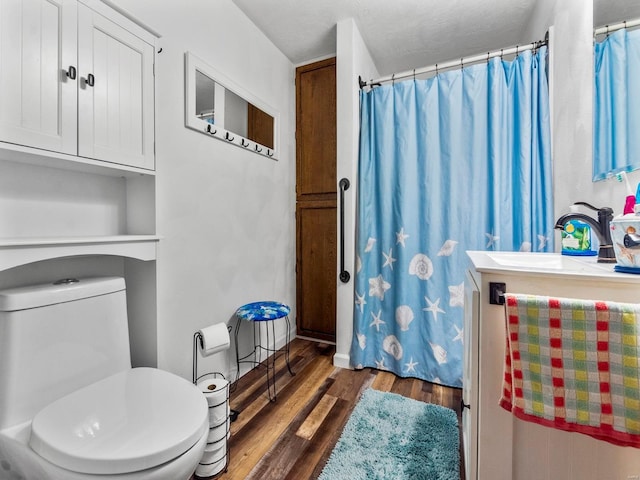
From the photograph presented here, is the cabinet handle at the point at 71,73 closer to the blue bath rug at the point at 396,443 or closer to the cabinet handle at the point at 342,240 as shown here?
the cabinet handle at the point at 342,240

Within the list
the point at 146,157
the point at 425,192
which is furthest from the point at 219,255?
the point at 425,192

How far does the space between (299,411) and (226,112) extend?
5.89 ft

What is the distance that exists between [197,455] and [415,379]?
1.44 metres

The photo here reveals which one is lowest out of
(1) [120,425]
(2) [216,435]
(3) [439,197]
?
(2) [216,435]

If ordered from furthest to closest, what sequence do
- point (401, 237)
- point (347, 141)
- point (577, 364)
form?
point (347, 141) < point (401, 237) < point (577, 364)

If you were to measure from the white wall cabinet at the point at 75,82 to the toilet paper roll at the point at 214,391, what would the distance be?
1.01 metres

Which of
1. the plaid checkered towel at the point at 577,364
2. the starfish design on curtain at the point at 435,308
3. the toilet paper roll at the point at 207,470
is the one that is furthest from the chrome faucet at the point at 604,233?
the toilet paper roll at the point at 207,470

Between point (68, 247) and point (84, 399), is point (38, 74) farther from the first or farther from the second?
point (84, 399)

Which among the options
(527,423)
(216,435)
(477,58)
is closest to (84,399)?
(216,435)

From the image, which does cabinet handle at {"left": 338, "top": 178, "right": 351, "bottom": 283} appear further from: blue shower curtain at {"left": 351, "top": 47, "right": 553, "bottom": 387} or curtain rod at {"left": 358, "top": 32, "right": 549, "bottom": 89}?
curtain rod at {"left": 358, "top": 32, "right": 549, "bottom": 89}

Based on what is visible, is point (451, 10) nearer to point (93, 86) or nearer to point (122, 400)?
point (93, 86)

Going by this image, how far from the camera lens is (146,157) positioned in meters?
1.28

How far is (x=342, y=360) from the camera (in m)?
2.05

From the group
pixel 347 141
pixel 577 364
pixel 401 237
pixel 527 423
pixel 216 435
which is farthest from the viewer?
pixel 347 141
